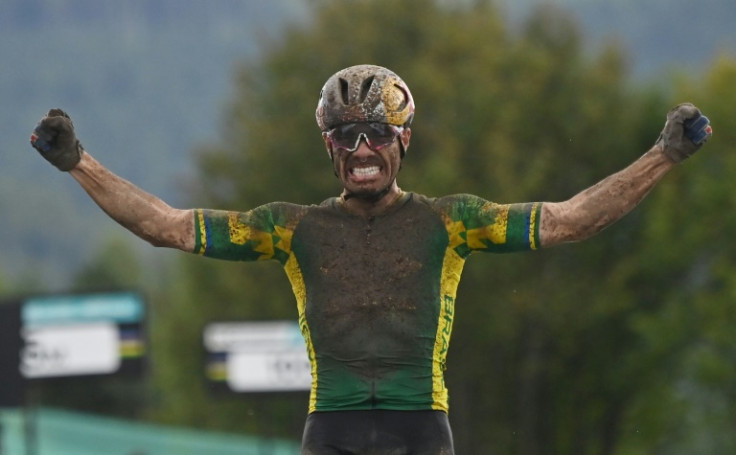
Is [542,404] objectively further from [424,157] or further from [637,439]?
[424,157]

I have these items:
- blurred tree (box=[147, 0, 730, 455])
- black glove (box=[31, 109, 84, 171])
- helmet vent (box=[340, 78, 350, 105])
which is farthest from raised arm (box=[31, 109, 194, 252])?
blurred tree (box=[147, 0, 730, 455])

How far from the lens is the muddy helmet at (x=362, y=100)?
8.45 metres

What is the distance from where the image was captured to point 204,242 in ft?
28.0

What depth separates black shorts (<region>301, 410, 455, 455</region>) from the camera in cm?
817

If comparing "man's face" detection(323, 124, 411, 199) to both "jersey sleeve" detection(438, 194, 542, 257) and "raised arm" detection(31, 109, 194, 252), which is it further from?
"raised arm" detection(31, 109, 194, 252)

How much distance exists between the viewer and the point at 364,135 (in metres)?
8.43

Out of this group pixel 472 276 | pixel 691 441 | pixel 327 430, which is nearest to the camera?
pixel 327 430

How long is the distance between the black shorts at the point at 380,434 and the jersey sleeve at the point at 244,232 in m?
0.83

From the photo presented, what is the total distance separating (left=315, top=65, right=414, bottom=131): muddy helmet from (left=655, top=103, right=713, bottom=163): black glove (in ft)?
3.76

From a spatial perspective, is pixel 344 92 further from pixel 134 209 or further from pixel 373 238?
pixel 134 209

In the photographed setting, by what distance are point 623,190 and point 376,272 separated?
1111 millimetres

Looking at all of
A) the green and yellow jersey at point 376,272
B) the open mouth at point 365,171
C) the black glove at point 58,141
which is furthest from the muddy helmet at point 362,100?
the black glove at point 58,141

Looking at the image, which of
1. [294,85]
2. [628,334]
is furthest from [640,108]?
[294,85]

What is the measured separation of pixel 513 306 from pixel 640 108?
319 inches
